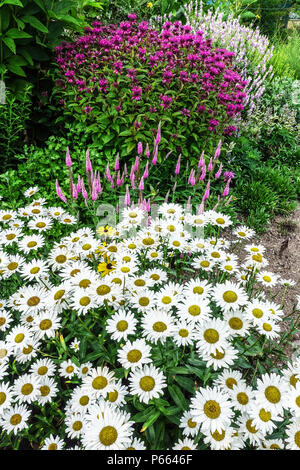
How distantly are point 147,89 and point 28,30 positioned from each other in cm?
145

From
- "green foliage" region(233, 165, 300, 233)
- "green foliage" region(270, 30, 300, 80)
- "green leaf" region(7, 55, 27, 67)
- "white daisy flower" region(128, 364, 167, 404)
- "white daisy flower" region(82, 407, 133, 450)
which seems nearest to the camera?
"white daisy flower" region(82, 407, 133, 450)

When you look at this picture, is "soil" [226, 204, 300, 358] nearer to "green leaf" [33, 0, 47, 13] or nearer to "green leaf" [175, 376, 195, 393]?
"green leaf" [175, 376, 195, 393]

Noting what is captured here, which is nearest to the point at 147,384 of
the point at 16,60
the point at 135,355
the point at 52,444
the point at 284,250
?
the point at 135,355

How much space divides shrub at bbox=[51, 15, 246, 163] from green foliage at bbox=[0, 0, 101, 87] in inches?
8.6

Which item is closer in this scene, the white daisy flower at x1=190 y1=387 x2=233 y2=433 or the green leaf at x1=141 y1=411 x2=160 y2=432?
the white daisy flower at x1=190 y1=387 x2=233 y2=433

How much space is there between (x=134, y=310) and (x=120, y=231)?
0.55m

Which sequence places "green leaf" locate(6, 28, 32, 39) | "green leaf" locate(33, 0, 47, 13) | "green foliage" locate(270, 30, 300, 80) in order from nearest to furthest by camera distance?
"green leaf" locate(6, 28, 32, 39), "green leaf" locate(33, 0, 47, 13), "green foliage" locate(270, 30, 300, 80)

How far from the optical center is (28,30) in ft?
11.0

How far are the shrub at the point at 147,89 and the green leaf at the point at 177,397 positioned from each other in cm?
222

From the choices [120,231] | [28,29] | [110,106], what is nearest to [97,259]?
[120,231]

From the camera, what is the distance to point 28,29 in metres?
3.36

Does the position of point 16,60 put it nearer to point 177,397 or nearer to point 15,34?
point 15,34

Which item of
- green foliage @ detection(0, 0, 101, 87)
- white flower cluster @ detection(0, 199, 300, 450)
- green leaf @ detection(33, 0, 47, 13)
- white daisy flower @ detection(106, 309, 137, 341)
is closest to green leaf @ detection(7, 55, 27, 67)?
green foliage @ detection(0, 0, 101, 87)

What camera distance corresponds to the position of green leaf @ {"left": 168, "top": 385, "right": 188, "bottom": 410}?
1.45 m
